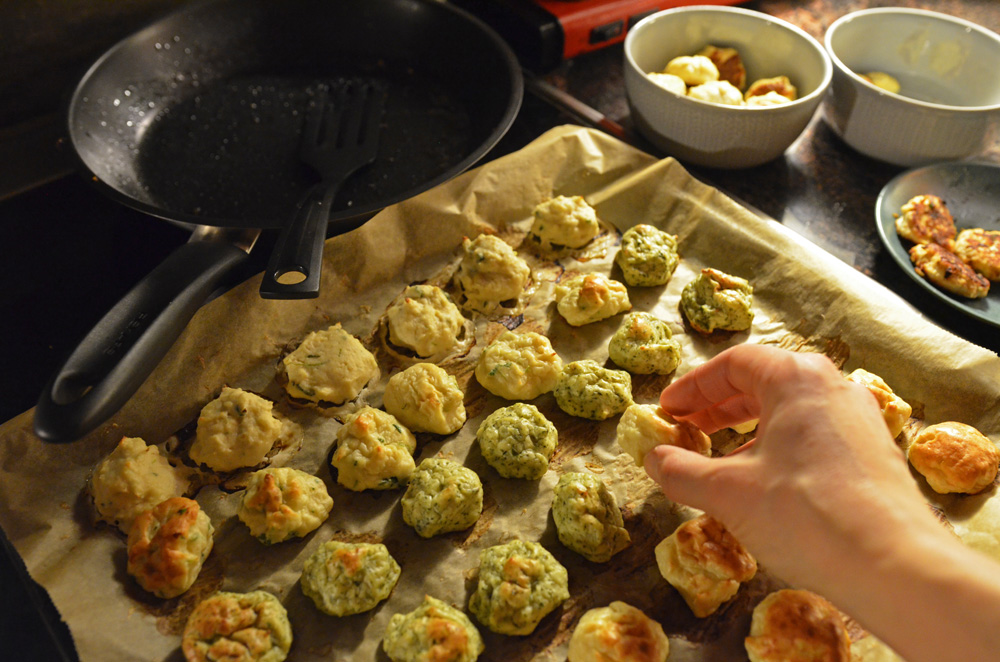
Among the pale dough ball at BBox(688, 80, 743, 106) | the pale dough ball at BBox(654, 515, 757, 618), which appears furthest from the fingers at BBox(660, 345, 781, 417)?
the pale dough ball at BBox(688, 80, 743, 106)

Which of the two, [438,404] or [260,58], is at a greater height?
[260,58]

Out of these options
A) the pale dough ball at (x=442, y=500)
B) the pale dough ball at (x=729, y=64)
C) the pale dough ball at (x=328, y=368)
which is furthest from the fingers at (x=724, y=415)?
the pale dough ball at (x=729, y=64)

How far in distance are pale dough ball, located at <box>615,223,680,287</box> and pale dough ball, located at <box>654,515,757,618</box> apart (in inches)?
38.3

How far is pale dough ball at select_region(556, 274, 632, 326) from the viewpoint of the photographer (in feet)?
7.70

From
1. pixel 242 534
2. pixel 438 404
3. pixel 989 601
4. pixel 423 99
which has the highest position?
pixel 989 601

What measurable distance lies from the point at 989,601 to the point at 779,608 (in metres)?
0.71

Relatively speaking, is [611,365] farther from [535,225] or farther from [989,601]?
[989,601]

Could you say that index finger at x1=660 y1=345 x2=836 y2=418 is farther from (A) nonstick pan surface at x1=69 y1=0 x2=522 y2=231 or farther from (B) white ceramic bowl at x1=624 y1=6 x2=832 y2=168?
(B) white ceramic bowl at x1=624 y1=6 x2=832 y2=168

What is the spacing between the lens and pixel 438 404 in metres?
2.07

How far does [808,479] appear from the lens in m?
1.25

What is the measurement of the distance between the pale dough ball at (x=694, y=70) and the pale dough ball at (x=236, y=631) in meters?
2.56

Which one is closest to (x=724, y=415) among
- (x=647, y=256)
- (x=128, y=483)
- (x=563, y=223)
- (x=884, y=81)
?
(x=647, y=256)

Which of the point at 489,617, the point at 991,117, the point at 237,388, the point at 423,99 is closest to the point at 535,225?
the point at 423,99

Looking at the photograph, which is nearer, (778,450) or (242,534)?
(778,450)
